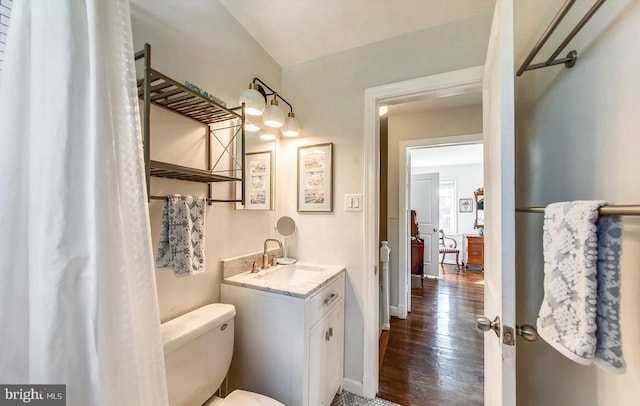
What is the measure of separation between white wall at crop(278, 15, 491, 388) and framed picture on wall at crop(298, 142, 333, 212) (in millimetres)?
52

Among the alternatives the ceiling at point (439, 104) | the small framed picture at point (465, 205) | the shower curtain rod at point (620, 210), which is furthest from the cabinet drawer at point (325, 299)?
the small framed picture at point (465, 205)

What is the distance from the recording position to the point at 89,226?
53 centimetres

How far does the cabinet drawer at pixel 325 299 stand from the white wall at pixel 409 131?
1.48 metres

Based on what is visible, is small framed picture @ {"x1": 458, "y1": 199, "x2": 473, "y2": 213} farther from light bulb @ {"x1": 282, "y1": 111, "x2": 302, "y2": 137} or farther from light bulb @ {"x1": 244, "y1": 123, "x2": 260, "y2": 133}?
light bulb @ {"x1": 244, "y1": 123, "x2": 260, "y2": 133}

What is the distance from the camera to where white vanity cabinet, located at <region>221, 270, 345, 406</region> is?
114cm

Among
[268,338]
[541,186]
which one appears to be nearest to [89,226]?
[268,338]

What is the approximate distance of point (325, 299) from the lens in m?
1.36

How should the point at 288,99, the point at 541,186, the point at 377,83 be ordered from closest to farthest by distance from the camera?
the point at 541,186, the point at 377,83, the point at 288,99

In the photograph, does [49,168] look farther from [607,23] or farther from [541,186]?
[541,186]

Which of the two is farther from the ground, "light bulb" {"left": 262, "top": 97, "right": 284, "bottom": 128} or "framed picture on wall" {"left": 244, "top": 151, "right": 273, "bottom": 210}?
"light bulb" {"left": 262, "top": 97, "right": 284, "bottom": 128}

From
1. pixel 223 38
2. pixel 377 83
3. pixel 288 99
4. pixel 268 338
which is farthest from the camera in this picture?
pixel 288 99

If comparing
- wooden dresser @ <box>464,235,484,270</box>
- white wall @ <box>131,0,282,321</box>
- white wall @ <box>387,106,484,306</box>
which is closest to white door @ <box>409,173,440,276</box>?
wooden dresser @ <box>464,235,484,270</box>

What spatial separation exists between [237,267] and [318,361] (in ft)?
2.32

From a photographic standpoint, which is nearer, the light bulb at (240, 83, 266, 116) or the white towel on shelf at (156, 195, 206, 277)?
the white towel on shelf at (156, 195, 206, 277)
